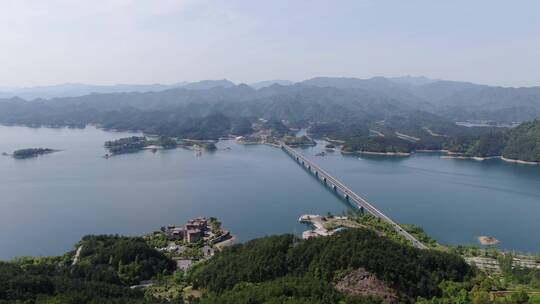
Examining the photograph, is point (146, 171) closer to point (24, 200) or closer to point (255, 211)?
point (24, 200)

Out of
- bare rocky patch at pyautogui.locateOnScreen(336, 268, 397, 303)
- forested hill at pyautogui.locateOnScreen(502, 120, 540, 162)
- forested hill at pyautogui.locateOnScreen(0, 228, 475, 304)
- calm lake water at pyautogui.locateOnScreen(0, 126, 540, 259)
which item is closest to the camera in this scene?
forested hill at pyautogui.locateOnScreen(0, 228, 475, 304)

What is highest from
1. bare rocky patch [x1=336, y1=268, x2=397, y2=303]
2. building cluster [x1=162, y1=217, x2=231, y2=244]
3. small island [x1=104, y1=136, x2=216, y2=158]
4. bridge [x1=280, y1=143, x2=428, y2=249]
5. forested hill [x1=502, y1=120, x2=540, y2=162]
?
forested hill [x1=502, y1=120, x2=540, y2=162]

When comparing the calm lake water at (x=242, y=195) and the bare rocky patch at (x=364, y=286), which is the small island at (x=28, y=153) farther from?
the bare rocky patch at (x=364, y=286)

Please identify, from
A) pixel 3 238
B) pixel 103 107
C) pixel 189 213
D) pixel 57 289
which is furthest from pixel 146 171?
pixel 103 107

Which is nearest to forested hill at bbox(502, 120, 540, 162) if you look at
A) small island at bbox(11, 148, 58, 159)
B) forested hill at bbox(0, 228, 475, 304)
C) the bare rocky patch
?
forested hill at bbox(0, 228, 475, 304)

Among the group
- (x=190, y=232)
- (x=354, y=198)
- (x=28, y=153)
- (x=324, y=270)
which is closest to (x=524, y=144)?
(x=354, y=198)

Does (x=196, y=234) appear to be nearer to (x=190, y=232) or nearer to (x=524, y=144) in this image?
(x=190, y=232)

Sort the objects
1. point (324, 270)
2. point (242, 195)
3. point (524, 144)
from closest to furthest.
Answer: point (324, 270) → point (242, 195) → point (524, 144)

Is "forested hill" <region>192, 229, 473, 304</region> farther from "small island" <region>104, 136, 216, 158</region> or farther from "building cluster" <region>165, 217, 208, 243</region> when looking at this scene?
"small island" <region>104, 136, 216, 158</region>
